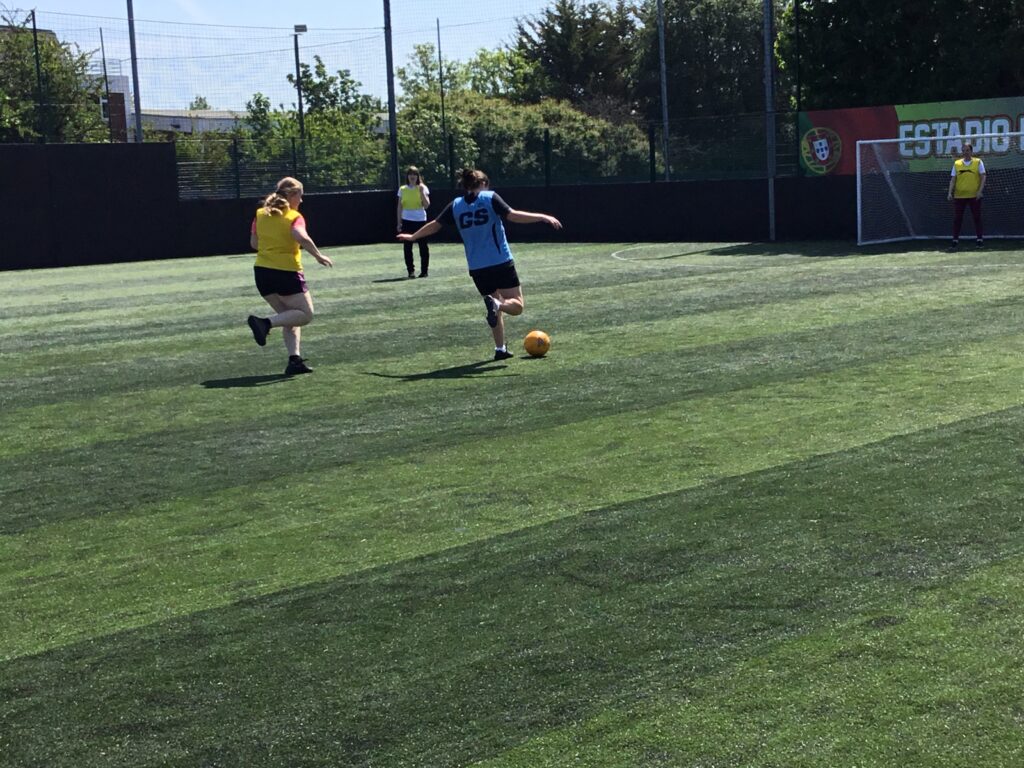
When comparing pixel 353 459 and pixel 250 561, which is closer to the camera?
pixel 250 561

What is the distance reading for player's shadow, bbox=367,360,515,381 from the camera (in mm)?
11688

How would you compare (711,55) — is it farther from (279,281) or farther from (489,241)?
(279,281)

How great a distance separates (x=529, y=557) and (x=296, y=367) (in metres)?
6.66

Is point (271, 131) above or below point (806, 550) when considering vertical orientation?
above

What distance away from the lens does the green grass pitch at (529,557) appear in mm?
4203

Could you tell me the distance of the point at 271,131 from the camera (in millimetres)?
65938

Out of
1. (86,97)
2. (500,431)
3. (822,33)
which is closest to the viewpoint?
(500,431)

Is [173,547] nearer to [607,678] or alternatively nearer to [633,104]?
[607,678]

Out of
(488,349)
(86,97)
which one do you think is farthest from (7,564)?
(86,97)

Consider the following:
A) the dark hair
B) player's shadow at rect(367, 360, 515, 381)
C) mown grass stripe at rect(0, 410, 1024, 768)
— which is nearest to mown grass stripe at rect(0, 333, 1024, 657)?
mown grass stripe at rect(0, 410, 1024, 768)

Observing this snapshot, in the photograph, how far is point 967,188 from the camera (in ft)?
77.0

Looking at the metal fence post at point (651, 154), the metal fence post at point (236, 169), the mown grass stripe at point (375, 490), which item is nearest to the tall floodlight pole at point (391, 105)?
Answer: the metal fence post at point (236, 169)

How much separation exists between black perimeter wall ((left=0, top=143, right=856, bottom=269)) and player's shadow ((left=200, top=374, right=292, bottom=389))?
1854 centimetres

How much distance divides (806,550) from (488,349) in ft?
25.2
